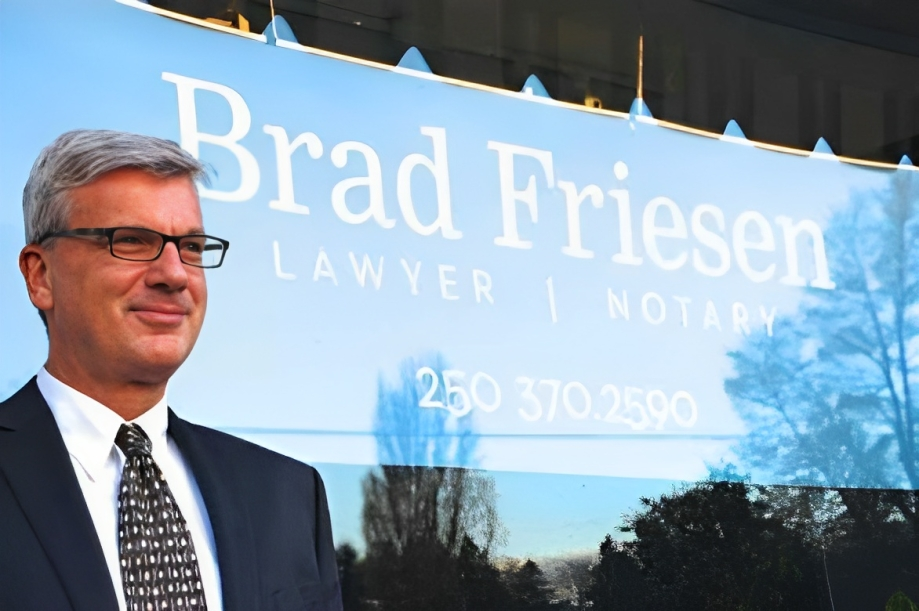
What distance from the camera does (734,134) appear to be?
3977mm

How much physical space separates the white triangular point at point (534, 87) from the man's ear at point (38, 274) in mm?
2032

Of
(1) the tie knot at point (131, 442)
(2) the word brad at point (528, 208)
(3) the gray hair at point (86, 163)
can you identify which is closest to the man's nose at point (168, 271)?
(3) the gray hair at point (86, 163)

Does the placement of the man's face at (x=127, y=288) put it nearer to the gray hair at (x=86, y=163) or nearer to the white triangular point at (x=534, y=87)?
the gray hair at (x=86, y=163)

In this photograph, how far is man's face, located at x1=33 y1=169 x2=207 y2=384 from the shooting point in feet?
5.68

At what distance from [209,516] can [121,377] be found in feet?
0.79

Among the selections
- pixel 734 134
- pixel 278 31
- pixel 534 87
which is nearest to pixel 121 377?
pixel 278 31

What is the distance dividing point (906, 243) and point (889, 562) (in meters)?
1.06

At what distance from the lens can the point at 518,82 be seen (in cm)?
360

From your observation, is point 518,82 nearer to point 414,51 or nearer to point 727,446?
point 414,51

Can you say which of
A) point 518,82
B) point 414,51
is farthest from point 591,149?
point 414,51

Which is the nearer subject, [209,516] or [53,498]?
[53,498]

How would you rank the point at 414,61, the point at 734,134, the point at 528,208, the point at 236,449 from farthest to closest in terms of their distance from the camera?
the point at 734,134 < the point at 528,208 < the point at 414,61 < the point at 236,449

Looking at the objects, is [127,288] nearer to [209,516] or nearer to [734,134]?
[209,516]

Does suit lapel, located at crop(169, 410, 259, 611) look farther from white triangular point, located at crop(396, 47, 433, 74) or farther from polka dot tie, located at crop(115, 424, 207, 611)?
white triangular point, located at crop(396, 47, 433, 74)
